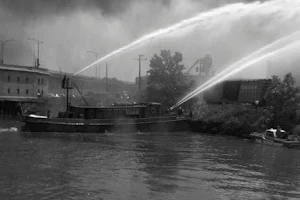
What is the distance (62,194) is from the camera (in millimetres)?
16953

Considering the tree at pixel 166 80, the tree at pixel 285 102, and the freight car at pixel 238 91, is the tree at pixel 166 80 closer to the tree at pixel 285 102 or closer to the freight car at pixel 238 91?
the freight car at pixel 238 91

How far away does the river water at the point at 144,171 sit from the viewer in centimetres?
1761

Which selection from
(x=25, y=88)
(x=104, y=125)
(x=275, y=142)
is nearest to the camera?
(x=275, y=142)

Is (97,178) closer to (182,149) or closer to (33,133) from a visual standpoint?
(182,149)

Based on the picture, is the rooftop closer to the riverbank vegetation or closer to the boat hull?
the riverbank vegetation

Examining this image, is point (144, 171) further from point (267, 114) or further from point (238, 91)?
point (238, 91)

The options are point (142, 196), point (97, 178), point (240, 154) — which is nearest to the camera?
point (142, 196)

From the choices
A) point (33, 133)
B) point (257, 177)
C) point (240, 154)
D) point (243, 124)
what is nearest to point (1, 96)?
point (33, 133)

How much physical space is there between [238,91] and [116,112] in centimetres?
2047

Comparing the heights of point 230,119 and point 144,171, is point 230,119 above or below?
above

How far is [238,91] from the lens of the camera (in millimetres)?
55875

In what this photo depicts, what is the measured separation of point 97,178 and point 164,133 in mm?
27412

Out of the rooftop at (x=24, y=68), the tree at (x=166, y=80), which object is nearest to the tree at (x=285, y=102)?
the tree at (x=166, y=80)

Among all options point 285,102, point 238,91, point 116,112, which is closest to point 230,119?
point 285,102
